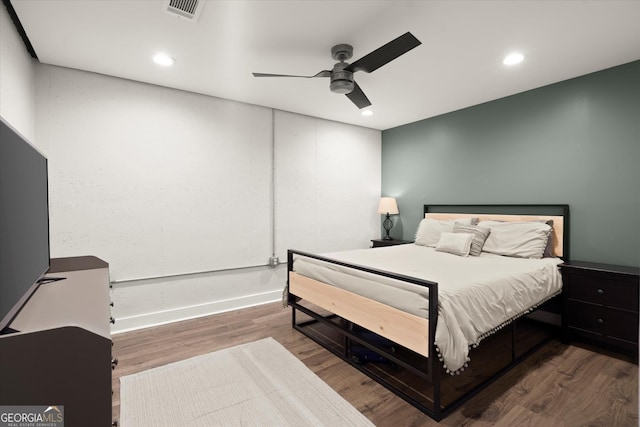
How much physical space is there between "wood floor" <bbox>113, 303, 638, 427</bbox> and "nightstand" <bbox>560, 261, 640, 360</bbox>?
0.17m

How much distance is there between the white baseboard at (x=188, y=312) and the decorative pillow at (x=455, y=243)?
7.16 feet

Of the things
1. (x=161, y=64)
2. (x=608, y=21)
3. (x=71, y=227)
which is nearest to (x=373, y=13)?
(x=608, y=21)

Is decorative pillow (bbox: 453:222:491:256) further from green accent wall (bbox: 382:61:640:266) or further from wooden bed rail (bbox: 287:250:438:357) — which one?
wooden bed rail (bbox: 287:250:438:357)

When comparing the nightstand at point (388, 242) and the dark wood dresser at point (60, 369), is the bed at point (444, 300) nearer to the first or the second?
the nightstand at point (388, 242)

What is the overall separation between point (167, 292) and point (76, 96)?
6.98 feet

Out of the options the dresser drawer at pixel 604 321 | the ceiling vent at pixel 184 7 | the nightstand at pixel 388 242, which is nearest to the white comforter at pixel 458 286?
the dresser drawer at pixel 604 321

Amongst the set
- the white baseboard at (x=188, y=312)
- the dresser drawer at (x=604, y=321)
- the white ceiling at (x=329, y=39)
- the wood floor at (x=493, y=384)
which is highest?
the white ceiling at (x=329, y=39)

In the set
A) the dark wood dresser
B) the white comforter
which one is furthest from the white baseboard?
the dark wood dresser

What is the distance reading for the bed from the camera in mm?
1802

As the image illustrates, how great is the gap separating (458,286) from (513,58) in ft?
6.92

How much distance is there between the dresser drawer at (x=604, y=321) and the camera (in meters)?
2.41

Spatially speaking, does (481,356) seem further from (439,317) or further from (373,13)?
(373,13)

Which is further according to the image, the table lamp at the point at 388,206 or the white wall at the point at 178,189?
the table lamp at the point at 388,206

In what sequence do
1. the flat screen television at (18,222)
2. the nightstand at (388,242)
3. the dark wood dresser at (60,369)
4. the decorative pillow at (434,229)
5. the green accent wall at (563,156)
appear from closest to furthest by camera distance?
1. the dark wood dresser at (60,369)
2. the flat screen television at (18,222)
3. the green accent wall at (563,156)
4. the decorative pillow at (434,229)
5. the nightstand at (388,242)
